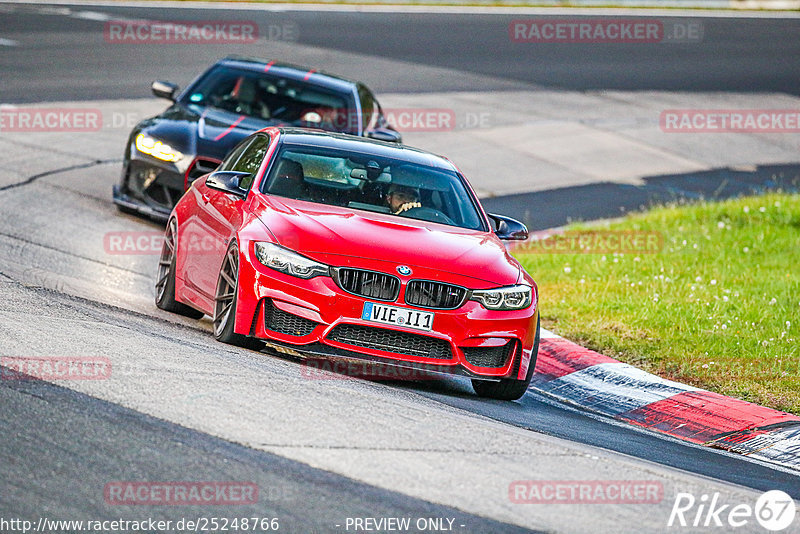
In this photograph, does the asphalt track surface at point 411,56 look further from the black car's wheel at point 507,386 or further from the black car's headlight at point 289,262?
the black car's wheel at point 507,386

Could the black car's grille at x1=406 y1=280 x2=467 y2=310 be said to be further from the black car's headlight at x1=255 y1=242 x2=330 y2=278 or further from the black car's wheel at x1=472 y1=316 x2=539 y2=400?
the black car's wheel at x1=472 y1=316 x2=539 y2=400

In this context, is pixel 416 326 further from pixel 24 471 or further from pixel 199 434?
pixel 24 471

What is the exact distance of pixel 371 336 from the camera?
7.66 meters

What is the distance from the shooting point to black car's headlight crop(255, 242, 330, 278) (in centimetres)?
768

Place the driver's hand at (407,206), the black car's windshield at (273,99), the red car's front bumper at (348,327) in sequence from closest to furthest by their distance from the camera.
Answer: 1. the red car's front bumper at (348,327)
2. the driver's hand at (407,206)
3. the black car's windshield at (273,99)

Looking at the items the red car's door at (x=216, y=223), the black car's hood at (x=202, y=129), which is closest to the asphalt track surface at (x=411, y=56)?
the black car's hood at (x=202, y=129)

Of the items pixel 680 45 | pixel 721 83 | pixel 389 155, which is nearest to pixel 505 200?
pixel 389 155

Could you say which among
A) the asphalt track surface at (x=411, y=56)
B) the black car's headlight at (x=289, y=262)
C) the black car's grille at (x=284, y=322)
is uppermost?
the black car's headlight at (x=289, y=262)

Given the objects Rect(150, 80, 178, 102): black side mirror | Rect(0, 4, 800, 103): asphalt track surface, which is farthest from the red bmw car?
Rect(0, 4, 800, 103): asphalt track surface

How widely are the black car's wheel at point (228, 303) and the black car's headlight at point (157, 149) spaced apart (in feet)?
14.2

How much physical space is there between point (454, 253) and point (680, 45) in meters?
27.0

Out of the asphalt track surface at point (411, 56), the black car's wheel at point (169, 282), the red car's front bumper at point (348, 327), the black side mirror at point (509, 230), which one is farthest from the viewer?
the asphalt track surface at point (411, 56)

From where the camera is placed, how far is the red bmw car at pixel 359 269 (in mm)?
7664

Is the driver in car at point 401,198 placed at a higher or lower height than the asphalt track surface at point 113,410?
higher
